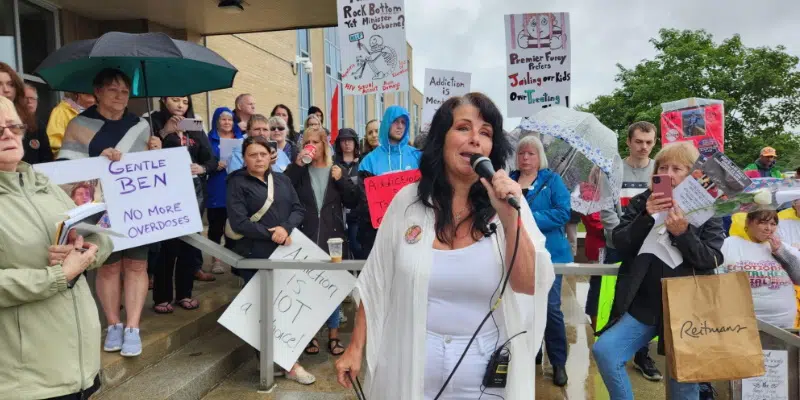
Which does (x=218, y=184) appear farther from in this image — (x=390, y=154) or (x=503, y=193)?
(x=503, y=193)

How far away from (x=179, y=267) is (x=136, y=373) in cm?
121

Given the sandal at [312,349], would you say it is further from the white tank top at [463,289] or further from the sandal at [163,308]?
the white tank top at [463,289]

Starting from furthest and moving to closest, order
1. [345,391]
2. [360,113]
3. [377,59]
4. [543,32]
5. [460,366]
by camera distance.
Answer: [360,113] → [543,32] → [377,59] → [345,391] → [460,366]

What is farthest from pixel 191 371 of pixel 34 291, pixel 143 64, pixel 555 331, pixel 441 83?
pixel 441 83

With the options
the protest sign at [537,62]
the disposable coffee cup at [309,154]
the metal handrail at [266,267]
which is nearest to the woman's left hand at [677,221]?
the metal handrail at [266,267]

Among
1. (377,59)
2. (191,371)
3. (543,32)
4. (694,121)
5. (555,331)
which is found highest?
(543,32)

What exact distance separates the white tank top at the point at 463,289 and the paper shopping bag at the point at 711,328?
142 centimetres

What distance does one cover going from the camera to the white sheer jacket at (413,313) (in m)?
1.93

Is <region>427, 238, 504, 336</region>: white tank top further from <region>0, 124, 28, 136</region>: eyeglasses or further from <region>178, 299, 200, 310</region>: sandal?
<region>178, 299, 200, 310</region>: sandal

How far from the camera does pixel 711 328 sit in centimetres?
285

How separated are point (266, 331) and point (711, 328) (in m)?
2.90

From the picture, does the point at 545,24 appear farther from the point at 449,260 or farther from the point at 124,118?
the point at 449,260

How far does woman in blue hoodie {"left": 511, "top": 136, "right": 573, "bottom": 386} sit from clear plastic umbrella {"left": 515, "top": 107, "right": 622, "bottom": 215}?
27 centimetres

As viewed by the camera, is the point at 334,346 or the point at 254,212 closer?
the point at 254,212
